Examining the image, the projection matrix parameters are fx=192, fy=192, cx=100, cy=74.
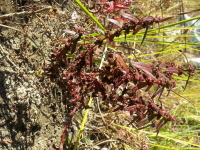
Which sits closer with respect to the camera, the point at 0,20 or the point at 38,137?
the point at 0,20

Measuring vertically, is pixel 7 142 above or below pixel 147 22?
below

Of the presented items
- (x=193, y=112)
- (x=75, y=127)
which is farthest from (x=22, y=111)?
(x=193, y=112)

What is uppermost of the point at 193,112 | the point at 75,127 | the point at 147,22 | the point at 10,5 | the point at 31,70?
the point at 10,5

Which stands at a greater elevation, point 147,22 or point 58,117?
point 147,22

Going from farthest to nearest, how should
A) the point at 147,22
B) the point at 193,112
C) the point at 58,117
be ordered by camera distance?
the point at 193,112 → the point at 58,117 → the point at 147,22

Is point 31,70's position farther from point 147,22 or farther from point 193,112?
point 193,112

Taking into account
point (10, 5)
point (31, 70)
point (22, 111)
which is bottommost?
point (22, 111)

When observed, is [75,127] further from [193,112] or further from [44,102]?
[193,112]

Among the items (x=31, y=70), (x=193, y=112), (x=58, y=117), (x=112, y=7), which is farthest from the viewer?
(x=193, y=112)

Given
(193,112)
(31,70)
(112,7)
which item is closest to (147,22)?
(112,7)
